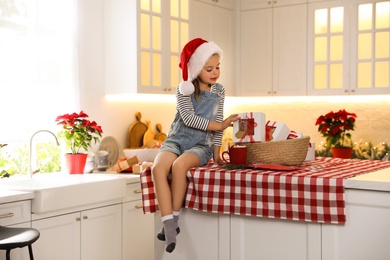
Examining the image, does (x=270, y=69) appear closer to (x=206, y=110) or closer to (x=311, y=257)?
(x=206, y=110)

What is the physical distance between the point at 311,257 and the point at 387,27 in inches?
124

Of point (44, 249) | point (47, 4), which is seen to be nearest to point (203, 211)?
point (44, 249)

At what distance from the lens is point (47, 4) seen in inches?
172

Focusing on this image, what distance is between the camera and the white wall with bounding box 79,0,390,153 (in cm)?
470

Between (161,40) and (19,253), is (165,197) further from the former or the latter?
(161,40)

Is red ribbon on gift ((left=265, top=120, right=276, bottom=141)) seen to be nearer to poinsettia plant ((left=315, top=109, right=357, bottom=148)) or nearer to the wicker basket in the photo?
the wicker basket

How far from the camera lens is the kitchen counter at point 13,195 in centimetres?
321

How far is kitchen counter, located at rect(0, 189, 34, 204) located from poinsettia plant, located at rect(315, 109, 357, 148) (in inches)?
106

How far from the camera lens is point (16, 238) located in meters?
2.95

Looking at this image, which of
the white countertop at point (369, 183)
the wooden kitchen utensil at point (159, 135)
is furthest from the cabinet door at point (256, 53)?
the white countertop at point (369, 183)

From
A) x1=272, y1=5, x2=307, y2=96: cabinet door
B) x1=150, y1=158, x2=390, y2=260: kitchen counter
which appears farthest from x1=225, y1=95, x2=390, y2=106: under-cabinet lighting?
x1=150, y1=158, x2=390, y2=260: kitchen counter

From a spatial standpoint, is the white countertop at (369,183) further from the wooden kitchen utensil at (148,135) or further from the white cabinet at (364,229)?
the wooden kitchen utensil at (148,135)

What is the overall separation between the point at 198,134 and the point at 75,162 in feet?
4.88

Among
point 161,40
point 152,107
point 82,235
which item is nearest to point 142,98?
point 152,107
